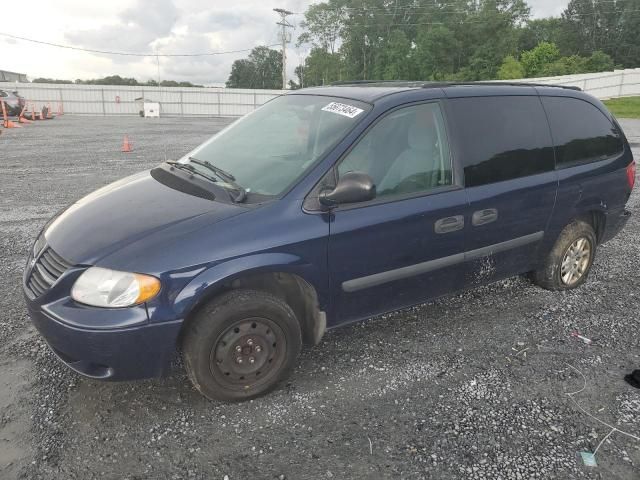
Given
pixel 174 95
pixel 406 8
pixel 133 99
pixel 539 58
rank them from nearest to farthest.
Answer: pixel 133 99
pixel 174 95
pixel 539 58
pixel 406 8

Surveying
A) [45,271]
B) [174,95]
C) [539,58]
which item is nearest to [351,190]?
[45,271]

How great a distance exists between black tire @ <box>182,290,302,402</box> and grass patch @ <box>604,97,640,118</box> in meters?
28.6

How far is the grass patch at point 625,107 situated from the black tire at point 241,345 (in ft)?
93.7

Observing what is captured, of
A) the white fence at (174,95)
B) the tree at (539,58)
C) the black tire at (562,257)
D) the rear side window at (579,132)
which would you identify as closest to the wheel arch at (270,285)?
the black tire at (562,257)

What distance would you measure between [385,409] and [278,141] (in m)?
1.86

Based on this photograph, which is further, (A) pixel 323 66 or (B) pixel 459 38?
(A) pixel 323 66

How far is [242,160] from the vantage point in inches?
130

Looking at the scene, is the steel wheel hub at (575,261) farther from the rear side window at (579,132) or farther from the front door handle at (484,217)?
the front door handle at (484,217)

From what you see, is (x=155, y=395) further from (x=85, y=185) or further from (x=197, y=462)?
(x=85, y=185)

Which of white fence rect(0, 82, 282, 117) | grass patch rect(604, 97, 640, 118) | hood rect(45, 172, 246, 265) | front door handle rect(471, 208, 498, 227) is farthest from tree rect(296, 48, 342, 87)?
hood rect(45, 172, 246, 265)

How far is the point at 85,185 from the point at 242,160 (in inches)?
251

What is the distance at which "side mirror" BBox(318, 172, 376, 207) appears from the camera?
2.71 metres

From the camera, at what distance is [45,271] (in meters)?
2.65

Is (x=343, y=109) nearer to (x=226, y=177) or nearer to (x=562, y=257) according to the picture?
(x=226, y=177)
